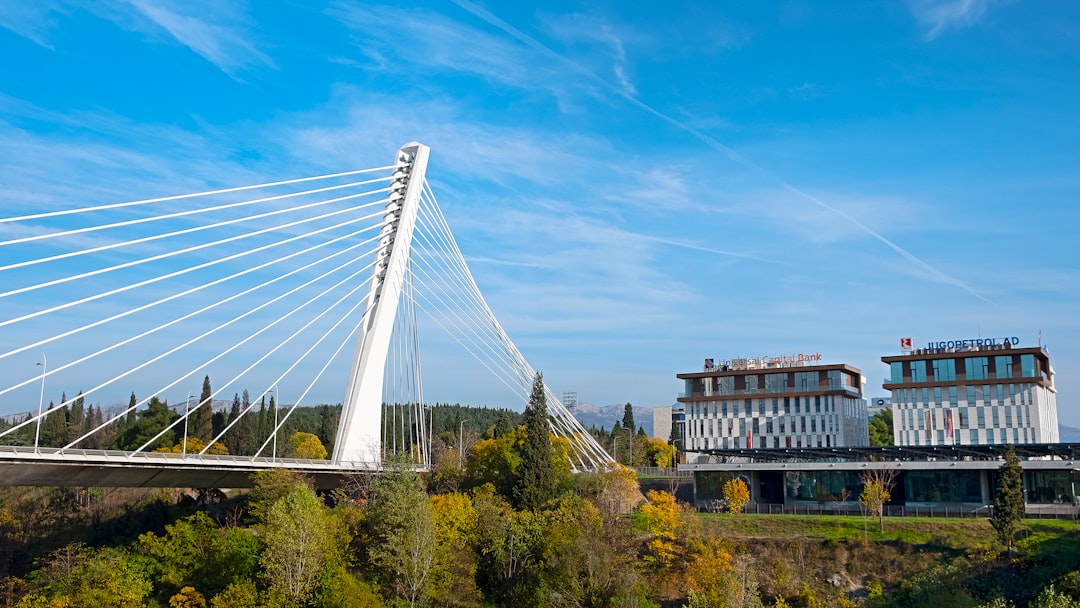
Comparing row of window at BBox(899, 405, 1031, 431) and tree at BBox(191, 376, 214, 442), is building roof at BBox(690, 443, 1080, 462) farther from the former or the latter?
tree at BBox(191, 376, 214, 442)

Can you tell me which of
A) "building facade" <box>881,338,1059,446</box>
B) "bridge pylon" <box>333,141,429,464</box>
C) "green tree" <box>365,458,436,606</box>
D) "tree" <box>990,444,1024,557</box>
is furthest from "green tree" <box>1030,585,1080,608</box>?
"building facade" <box>881,338,1059,446</box>

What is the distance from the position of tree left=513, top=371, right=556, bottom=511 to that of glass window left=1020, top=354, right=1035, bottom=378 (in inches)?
2243

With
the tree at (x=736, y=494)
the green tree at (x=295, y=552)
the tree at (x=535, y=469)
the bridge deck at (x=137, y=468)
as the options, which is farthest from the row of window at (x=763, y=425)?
the green tree at (x=295, y=552)

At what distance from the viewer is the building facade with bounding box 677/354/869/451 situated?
4331 inches

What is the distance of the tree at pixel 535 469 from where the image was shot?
59188 millimetres

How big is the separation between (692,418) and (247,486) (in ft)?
216

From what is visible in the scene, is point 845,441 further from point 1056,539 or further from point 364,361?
point 364,361

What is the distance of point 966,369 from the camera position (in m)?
96.7

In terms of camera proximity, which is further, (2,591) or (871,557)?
(2,591)

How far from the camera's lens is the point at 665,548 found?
181 ft

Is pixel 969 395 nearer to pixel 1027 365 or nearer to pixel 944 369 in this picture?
pixel 944 369

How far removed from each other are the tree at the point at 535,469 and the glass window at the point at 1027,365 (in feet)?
187

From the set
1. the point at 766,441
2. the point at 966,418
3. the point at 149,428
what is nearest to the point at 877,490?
the point at 966,418

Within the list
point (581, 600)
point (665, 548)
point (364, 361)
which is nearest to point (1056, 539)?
point (665, 548)
